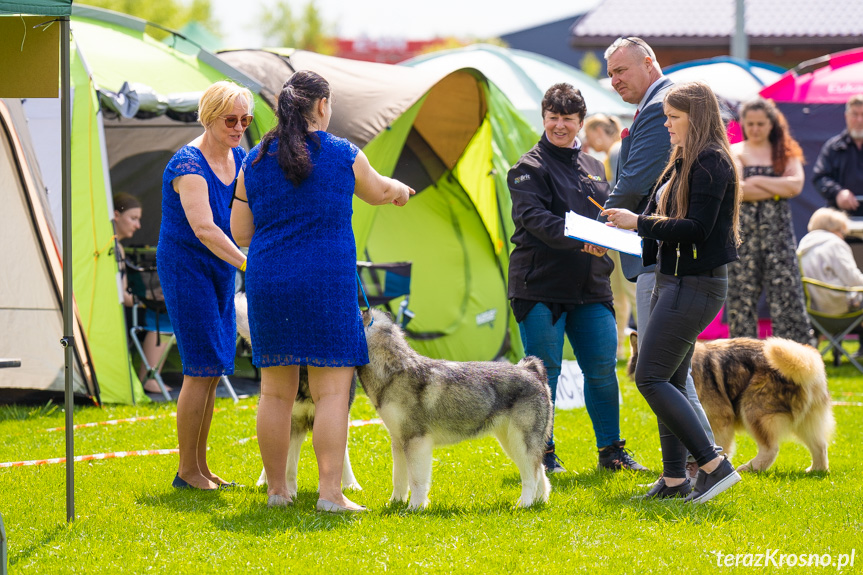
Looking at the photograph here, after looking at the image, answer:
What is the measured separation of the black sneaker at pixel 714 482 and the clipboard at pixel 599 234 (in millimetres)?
959

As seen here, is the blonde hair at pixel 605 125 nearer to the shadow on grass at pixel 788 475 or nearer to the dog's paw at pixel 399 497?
the shadow on grass at pixel 788 475

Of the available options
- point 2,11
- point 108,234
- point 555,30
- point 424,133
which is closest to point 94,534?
point 2,11

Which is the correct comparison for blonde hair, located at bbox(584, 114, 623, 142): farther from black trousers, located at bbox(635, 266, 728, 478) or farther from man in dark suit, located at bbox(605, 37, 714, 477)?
Answer: black trousers, located at bbox(635, 266, 728, 478)

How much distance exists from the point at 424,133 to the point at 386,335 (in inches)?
184

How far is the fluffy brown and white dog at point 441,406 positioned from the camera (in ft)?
12.3

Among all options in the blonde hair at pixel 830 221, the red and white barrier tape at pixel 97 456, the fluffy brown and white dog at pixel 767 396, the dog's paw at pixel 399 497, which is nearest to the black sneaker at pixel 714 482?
the fluffy brown and white dog at pixel 767 396

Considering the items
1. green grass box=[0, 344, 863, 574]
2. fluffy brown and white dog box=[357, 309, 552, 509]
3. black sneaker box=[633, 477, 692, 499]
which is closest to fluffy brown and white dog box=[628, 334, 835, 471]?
green grass box=[0, 344, 863, 574]

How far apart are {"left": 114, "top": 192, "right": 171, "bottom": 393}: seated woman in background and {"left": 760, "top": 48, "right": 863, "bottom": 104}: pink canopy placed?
689cm

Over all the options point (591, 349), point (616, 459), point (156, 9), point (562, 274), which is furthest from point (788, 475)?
point (156, 9)

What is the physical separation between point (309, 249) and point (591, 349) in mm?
1773

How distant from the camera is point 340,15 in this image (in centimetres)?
4697

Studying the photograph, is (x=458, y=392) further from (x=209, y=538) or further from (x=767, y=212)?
(x=767, y=212)

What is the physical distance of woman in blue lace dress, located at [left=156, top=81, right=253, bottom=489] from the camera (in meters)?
4.04

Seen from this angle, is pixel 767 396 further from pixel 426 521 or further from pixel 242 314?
pixel 242 314
